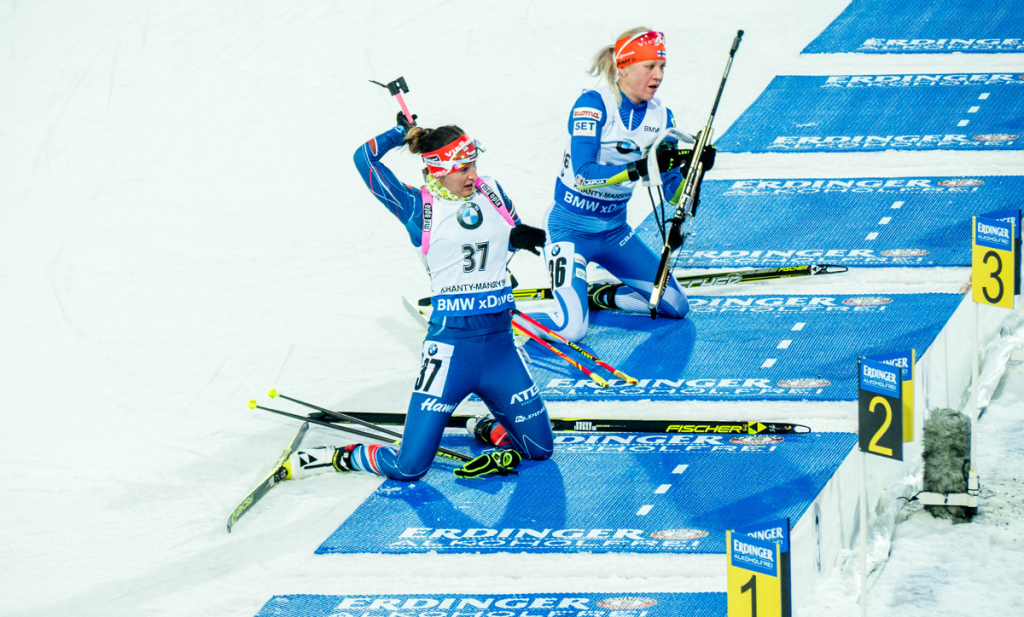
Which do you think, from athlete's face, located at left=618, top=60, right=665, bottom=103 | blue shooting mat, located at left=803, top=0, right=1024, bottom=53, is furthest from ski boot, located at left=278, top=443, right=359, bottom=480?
blue shooting mat, located at left=803, top=0, right=1024, bottom=53

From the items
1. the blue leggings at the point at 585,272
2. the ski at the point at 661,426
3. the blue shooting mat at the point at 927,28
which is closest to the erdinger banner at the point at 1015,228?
the ski at the point at 661,426

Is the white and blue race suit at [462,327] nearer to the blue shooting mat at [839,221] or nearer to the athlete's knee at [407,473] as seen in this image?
the athlete's knee at [407,473]

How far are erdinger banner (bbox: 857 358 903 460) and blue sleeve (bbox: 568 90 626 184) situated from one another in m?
2.33

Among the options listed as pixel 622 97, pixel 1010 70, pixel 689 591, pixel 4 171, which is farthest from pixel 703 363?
pixel 4 171

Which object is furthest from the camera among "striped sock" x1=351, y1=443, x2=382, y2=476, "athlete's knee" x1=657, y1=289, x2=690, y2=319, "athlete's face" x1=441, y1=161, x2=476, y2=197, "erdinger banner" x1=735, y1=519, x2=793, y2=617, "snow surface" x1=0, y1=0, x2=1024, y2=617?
"athlete's knee" x1=657, y1=289, x2=690, y2=319

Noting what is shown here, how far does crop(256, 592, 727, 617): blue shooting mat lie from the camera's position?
440 centimetres

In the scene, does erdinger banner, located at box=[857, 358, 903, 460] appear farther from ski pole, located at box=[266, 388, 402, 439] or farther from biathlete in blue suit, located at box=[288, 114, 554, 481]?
ski pole, located at box=[266, 388, 402, 439]

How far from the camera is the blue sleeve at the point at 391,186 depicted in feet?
17.7

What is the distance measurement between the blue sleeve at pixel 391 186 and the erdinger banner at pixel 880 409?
1.96 m

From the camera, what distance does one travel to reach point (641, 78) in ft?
20.7

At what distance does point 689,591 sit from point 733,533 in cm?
103

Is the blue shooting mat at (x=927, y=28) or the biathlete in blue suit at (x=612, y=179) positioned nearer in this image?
the biathlete in blue suit at (x=612, y=179)

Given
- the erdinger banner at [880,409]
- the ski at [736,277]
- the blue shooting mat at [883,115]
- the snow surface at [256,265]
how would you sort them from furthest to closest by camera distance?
the blue shooting mat at [883,115] < the ski at [736,277] < the snow surface at [256,265] < the erdinger banner at [880,409]

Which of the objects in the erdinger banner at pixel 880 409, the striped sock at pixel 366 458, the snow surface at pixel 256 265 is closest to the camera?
the erdinger banner at pixel 880 409
